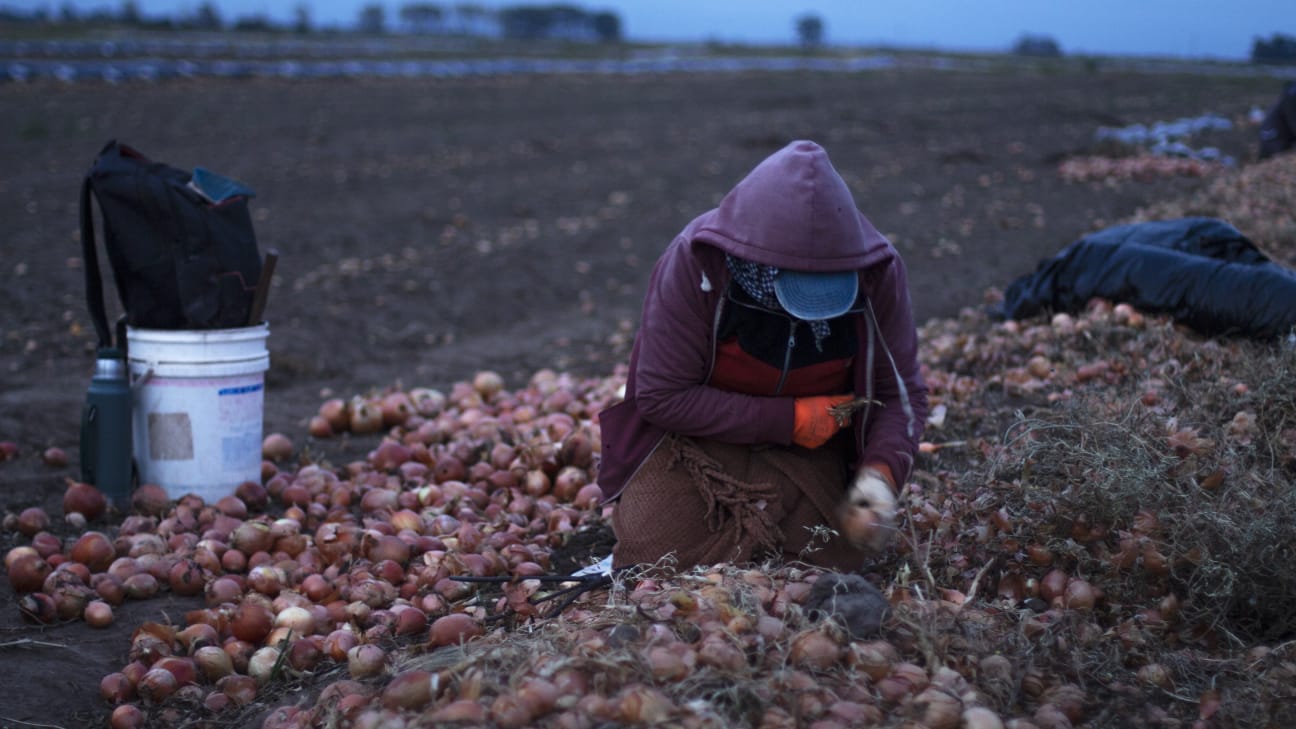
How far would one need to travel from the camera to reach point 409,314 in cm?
744

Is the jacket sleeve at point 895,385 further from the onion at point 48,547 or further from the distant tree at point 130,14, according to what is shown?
the distant tree at point 130,14

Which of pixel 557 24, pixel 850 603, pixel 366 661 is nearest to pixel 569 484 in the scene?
pixel 366 661

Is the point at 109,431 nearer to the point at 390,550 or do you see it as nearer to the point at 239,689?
the point at 390,550

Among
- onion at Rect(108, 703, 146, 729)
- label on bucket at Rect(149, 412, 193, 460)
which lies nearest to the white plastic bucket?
label on bucket at Rect(149, 412, 193, 460)

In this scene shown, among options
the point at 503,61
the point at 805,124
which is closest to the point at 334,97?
the point at 805,124

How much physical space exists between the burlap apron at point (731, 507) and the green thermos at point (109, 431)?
6.33ft

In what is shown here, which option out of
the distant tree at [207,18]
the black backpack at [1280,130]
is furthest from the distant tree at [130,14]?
the black backpack at [1280,130]

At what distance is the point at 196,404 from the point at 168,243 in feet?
1.89

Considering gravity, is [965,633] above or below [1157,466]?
below

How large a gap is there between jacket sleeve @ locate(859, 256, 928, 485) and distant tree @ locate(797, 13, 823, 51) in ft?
205

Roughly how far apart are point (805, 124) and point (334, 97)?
28.2ft

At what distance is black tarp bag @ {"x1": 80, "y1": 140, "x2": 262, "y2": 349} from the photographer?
12.0 feet

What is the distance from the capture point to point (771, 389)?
2877mm

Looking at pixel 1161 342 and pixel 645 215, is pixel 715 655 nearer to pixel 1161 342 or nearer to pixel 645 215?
pixel 1161 342
